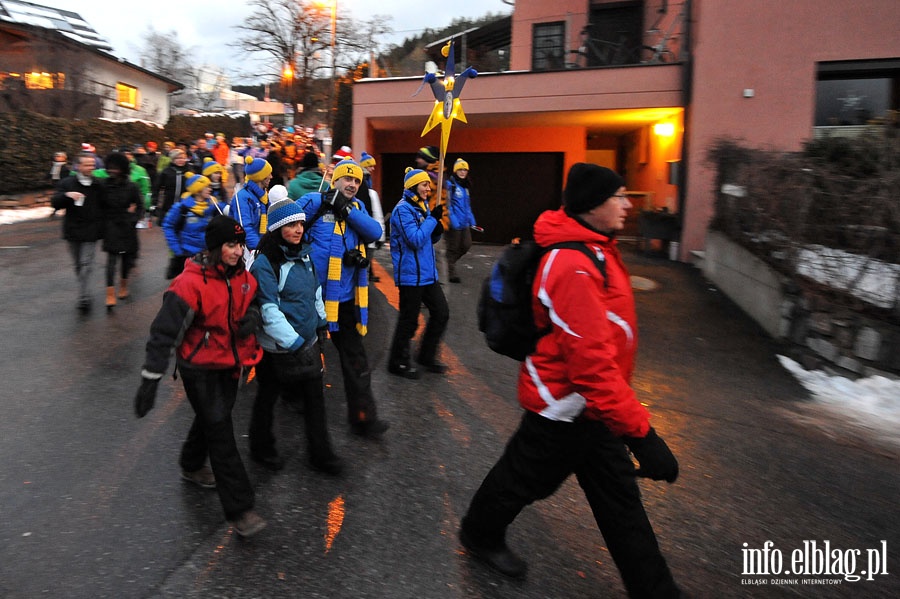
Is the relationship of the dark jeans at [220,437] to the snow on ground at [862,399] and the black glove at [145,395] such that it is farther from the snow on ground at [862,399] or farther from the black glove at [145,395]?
the snow on ground at [862,399]

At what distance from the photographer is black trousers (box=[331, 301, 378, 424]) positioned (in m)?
4.45

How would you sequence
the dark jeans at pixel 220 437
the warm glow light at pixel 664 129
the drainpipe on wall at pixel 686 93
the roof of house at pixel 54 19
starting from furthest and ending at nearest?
the roof of house at pixel 54 19 < the warm glow light at pixel 664 129 < the drainpipe on wall at pixel 686 93 < the dark jeans at pixel 220 437

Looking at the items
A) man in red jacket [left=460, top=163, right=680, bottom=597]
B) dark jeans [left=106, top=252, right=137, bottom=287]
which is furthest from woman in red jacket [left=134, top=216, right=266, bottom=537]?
dark jeans [left=106, top=252, right=137, bottom=287]

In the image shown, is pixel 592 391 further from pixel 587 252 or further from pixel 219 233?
pixel 219 233

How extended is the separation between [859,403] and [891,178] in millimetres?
2153

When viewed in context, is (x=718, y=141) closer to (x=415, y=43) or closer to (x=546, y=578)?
(x=546, y=578)

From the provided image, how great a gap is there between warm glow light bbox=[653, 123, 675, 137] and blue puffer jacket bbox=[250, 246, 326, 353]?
39.6ft

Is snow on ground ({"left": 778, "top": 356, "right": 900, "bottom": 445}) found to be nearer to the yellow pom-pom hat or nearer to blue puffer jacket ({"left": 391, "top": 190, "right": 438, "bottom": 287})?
blue puffer jacket ({"left": 391, "top": 190, "right": 438, "bottom": 287})

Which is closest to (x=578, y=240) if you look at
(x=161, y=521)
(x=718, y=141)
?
(x=161, y=521)

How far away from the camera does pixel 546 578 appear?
3.02 meters

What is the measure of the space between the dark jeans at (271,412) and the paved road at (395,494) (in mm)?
204

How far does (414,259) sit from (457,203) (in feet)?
12.4

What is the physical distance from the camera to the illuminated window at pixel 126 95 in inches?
1239

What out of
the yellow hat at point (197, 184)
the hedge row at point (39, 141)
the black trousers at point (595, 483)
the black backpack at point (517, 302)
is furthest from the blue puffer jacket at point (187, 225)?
the hedge row at point (39, 141)
